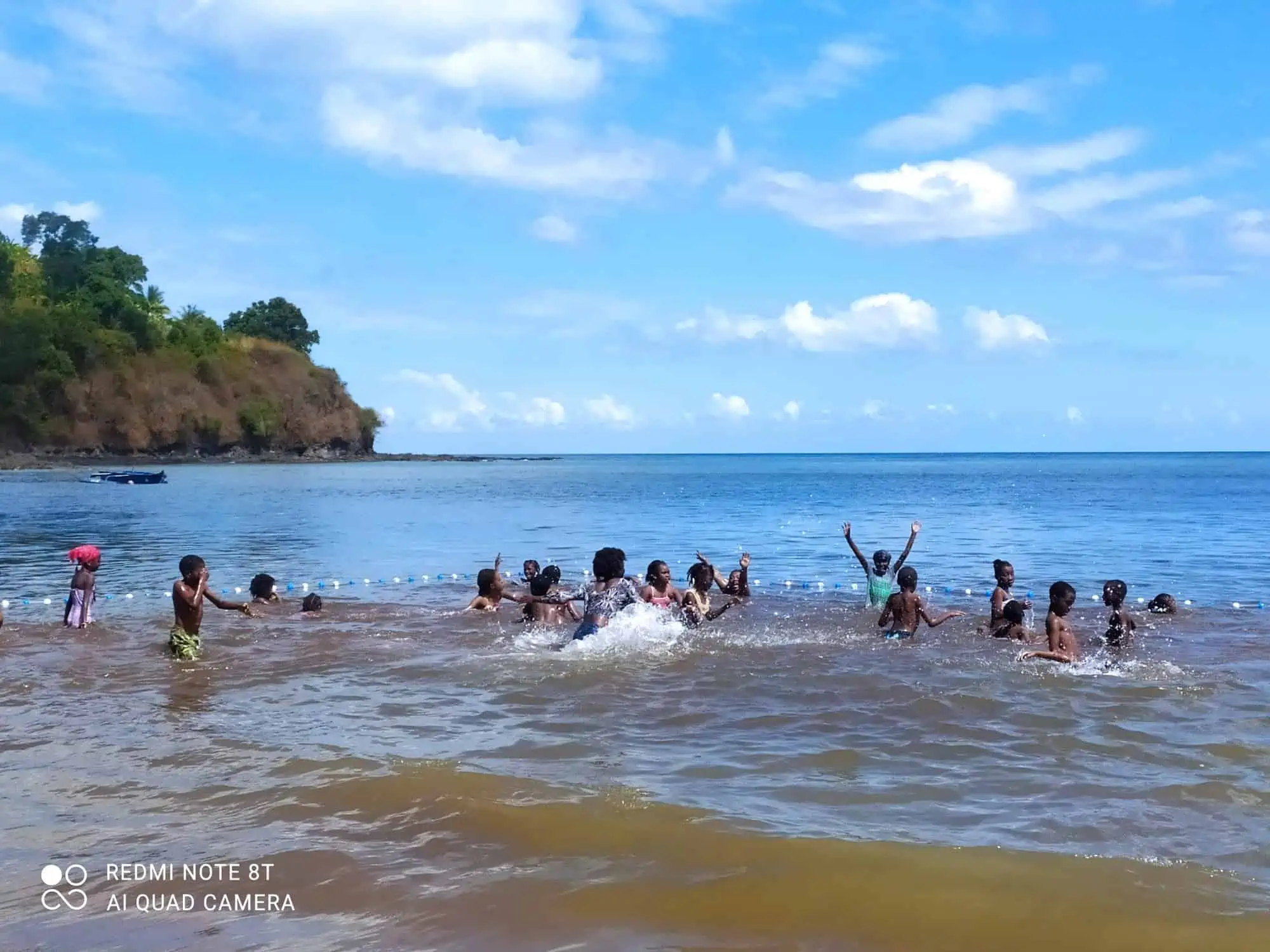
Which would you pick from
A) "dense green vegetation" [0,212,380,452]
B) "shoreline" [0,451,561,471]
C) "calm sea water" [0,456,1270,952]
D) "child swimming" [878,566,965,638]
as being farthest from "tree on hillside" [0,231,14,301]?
"child swimming" [878,566,965,638]

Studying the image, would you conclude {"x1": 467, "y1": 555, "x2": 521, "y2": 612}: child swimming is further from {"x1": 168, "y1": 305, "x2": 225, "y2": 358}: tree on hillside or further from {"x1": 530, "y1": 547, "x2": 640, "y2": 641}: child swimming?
{"x1": 168, "y1": 305, "x2": 225, "y2": 358}: tree on hillside

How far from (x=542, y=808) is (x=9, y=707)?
5.53m

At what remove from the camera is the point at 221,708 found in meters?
9.02

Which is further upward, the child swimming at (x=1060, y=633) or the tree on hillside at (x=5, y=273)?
the tree on hillside at (x=5, y=273)

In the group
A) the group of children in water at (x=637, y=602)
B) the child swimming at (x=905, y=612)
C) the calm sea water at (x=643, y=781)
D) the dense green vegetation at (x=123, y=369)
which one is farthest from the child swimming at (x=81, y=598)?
the dense green vegetation at (x=123, y=369)

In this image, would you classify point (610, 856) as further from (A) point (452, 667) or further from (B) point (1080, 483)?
(B) point (1080, 483)

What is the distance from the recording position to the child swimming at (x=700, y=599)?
42.7 feet

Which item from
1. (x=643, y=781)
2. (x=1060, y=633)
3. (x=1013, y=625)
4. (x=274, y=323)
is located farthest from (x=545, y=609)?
(x=274, y=323)

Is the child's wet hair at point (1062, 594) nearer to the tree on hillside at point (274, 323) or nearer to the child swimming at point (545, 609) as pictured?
the child swimming at point (545, 609)

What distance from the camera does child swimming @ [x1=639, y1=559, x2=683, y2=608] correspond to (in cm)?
1219

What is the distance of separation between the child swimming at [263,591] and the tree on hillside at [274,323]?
4970 inches

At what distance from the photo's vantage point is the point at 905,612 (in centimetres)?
1262
